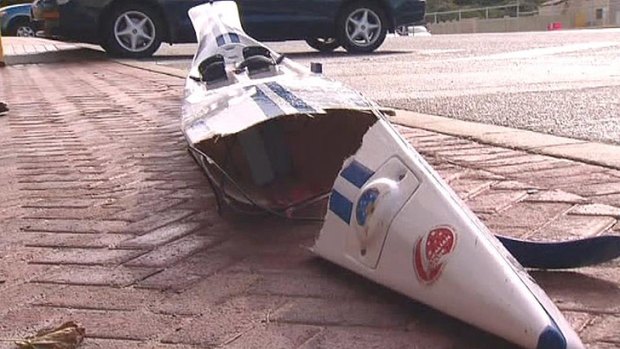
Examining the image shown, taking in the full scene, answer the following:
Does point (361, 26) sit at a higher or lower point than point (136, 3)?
lower

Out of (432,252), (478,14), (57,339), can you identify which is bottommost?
(478,14)

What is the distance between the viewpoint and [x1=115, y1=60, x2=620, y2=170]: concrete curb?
286cm

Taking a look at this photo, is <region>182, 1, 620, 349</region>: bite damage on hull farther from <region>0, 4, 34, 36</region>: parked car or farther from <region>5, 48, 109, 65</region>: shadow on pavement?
<region>0, 4, 34, 36</region>: parked car

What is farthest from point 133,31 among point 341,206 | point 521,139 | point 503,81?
point 341,206

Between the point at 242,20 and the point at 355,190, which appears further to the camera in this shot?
the point at 242,20

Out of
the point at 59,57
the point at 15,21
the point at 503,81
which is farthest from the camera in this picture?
the point at 15,21

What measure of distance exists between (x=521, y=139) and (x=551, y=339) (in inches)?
83.3

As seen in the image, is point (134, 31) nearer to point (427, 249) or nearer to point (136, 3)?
point (136, 3)

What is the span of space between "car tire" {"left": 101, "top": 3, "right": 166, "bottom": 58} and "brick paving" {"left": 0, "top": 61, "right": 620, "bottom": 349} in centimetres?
597

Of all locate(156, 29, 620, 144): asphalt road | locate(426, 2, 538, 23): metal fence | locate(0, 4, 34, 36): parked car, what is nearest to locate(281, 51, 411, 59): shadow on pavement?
locate(156, 29, 620, 144): asphalt road

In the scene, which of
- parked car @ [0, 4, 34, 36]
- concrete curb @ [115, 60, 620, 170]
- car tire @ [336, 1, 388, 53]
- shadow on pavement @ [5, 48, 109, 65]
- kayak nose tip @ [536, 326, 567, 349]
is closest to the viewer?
kayak nose tip @ [536, 326, 567, 349]

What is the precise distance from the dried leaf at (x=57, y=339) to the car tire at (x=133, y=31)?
811 cm

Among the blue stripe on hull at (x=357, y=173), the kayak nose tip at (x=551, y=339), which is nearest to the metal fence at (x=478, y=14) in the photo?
the blue stripe on hull at (x=357, y=173)

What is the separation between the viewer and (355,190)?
175 cm
